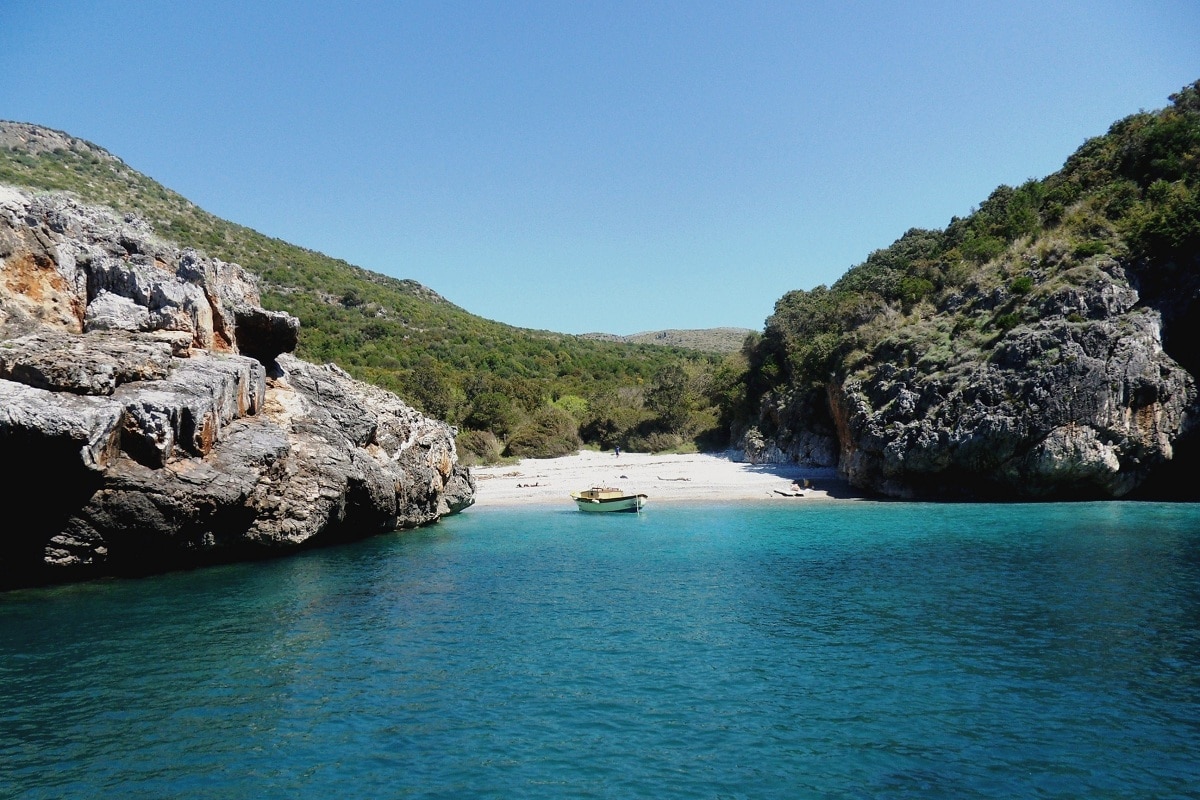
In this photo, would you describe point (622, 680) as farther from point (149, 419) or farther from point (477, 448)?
point (477, 448)

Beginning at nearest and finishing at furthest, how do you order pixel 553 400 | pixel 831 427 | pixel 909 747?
pixel 909 747, pixel 831 427, pixel 553 400

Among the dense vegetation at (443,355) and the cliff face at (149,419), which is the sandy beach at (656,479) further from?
the cliff face at (149,419)

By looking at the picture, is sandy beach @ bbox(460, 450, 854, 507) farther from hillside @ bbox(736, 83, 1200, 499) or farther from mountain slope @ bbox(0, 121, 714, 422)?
mountain slope @ bbox(0, 121, 714, 422)

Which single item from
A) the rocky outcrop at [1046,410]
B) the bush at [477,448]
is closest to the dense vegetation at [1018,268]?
the rocky outcrop at [1046,410]

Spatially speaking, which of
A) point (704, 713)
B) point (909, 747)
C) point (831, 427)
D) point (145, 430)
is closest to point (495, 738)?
point (704, 713)

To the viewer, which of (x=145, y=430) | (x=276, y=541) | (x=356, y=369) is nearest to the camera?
(x=145, y=430)

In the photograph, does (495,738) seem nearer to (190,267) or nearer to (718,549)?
(718,549)

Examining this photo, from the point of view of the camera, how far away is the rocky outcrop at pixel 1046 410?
32.1 metres

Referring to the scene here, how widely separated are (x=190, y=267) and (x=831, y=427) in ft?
121

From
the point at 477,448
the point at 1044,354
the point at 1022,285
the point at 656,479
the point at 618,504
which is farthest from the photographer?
the point at 477,448

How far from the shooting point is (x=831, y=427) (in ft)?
151

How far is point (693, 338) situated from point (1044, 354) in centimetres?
11641

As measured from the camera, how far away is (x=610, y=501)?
Result: 3484 cm

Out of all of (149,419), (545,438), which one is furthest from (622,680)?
(545,438)
